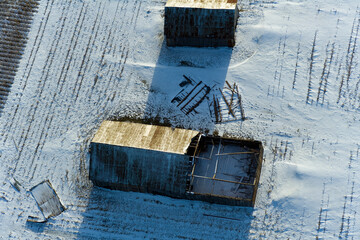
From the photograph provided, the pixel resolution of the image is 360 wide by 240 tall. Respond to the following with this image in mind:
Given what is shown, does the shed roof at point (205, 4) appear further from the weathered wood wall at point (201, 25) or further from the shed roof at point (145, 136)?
the shed roof at point (145, 136)

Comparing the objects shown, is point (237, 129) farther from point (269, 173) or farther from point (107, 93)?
point (107, 93)

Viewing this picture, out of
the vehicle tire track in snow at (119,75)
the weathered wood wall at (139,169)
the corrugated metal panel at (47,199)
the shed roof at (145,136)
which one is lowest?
the corrugated metal panel at (47,199)

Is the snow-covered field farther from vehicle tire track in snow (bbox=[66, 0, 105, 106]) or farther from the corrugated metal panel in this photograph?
the corrugated metal panel

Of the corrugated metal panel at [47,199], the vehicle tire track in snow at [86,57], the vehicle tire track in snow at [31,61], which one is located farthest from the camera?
the vehicle tire track in snow at [86,57]

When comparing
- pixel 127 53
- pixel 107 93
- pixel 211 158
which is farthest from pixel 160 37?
pixel 211 158

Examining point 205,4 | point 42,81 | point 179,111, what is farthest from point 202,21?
point 42,81

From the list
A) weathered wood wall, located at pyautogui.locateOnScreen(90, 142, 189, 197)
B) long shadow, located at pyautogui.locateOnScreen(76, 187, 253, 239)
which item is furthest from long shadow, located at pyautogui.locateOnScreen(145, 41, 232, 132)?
long shadow, located at pyautogui.locateOnScreen(76, 187, 253, 239)

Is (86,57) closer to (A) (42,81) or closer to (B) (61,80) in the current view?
(B) (61,80)

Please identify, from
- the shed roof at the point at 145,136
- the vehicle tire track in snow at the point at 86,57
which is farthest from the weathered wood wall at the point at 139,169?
the vehicle tire track in snow at the point at 86,57
